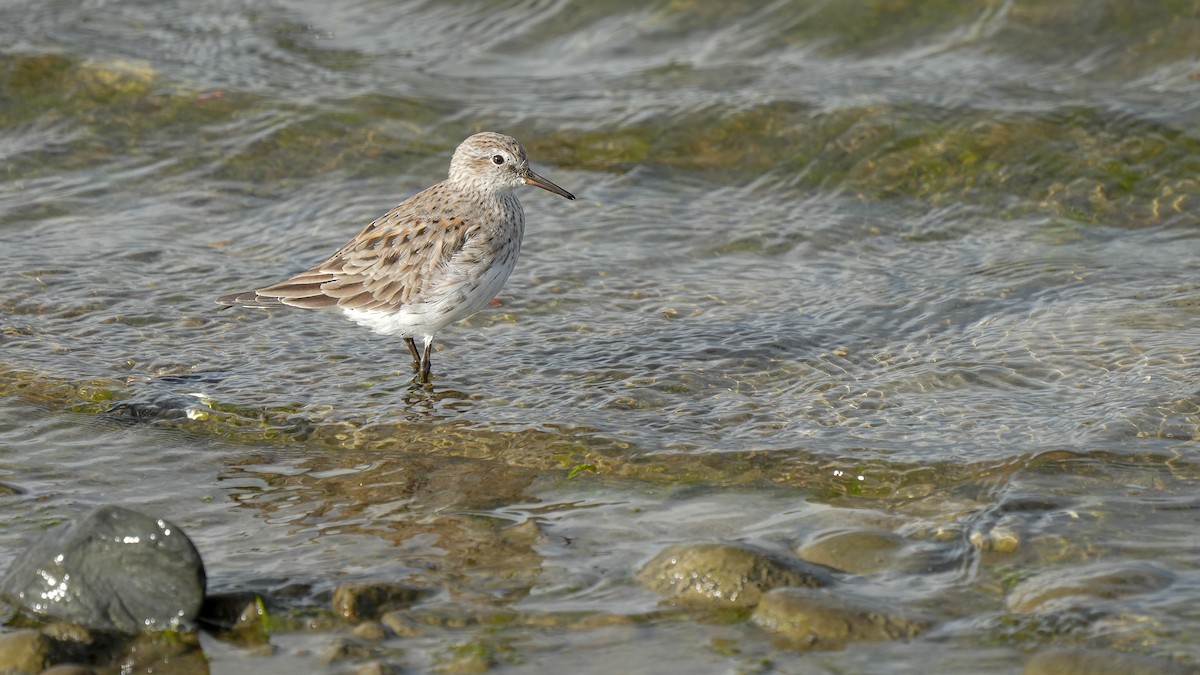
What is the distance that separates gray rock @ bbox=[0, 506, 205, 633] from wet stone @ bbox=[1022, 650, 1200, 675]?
2997 millimetres

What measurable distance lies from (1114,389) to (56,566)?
4.98m

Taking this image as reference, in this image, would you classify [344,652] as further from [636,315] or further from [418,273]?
[636,315]

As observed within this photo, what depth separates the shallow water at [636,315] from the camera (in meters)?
5.54

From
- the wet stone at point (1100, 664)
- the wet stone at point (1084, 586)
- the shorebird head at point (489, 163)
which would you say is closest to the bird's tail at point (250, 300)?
the shorebird head at point (489, 163)

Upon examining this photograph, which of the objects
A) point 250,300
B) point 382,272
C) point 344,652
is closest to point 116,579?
point 344,652

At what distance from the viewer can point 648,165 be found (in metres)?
10.9

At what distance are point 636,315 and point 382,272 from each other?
165 cm

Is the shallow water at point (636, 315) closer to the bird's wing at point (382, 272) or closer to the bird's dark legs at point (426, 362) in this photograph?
the bird's dark legs at point (426, 362)

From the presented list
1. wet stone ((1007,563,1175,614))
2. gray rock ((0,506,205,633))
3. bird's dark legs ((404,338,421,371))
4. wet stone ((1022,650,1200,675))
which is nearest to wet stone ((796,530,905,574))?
wet stone ((1007,563,1175,614))

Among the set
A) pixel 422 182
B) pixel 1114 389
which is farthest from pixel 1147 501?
pixel 422 182

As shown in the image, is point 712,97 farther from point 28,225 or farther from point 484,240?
point 28,225

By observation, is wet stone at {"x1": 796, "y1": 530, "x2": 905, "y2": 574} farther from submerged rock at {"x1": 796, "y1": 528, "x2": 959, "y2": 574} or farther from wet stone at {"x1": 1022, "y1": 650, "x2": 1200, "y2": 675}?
wet stone at {"x1": 1022, "y1": 650, "x2": 1200, "y2": 675}

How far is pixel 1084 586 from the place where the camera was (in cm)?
511

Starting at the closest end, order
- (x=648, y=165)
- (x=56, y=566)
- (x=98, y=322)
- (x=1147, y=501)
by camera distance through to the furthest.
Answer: (x=56, y=566) → (x=1147, y=501) → (x=98, y=322) → (x=648, y=165)
